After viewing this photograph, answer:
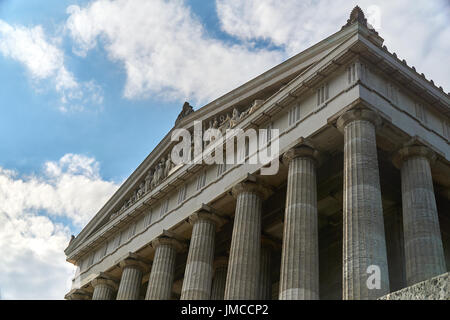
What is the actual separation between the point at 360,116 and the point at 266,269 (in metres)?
13.2

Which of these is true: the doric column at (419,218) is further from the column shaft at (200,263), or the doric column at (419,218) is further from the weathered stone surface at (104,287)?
the weathered stone surface at (104,287)

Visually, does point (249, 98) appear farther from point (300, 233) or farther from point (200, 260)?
point (300, 233)

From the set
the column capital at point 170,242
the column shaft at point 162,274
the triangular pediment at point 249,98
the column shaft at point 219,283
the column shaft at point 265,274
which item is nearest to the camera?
the triangular pediment at point 249,98

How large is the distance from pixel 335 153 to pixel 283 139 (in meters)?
2.92

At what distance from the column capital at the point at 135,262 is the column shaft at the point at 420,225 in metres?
21.4

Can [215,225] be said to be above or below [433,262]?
above

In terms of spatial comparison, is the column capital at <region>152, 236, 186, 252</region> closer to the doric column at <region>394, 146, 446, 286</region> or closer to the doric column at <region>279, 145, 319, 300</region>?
the doric column at <region>279, 145, 319, 300</region>

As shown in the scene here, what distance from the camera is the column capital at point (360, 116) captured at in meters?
29.2

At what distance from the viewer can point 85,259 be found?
2056 inches

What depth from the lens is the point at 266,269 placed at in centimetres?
3806

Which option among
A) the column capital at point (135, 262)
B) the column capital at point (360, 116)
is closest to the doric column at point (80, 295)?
the column capital at point (135, 262)
